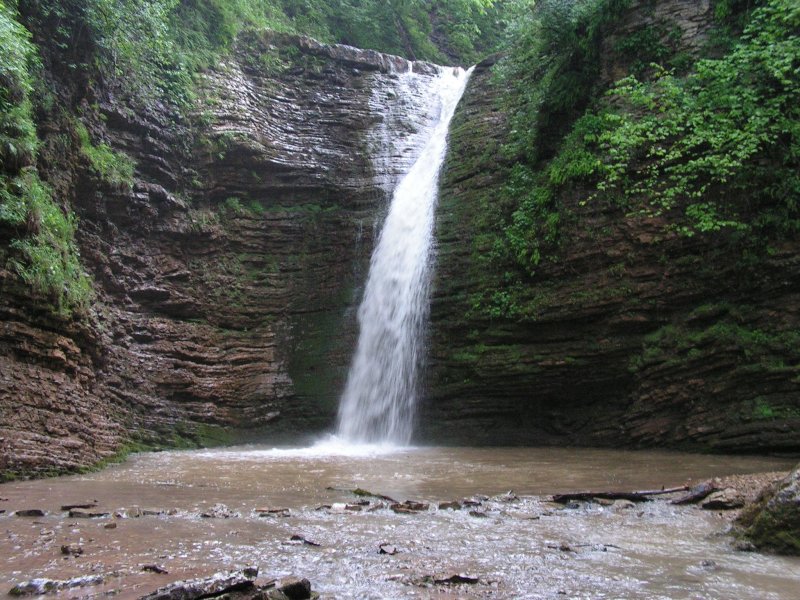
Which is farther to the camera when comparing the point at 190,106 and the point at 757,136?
the point at 190,106

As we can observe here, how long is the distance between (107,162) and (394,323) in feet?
20.5

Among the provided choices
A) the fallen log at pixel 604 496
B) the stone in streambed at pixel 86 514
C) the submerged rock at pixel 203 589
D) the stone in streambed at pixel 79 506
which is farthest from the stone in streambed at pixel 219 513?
the fallen log at pixel 604 496

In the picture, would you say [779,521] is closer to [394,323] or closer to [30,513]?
[30,513]

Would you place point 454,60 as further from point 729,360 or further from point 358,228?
point 729,360

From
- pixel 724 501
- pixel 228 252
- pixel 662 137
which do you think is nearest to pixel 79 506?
pixel 724 501

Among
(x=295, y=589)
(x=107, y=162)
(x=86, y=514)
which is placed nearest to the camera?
(x=295, y=589)

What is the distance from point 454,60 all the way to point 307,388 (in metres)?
14.2

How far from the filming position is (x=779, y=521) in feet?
11.6

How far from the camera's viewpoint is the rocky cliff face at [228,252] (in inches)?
420

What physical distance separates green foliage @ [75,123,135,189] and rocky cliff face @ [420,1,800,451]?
21.0ft

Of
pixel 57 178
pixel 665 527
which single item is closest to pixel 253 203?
pixel 57 178

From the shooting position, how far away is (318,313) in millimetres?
Answer: 13547

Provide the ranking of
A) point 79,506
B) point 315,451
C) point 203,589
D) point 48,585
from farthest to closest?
point 315,451, point 79,506, point 48,585, point 203,589

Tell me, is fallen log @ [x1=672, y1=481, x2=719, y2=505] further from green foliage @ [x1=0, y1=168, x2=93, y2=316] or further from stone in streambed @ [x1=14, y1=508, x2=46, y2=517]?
green foliage @ [x1=0, y1=168, x2=93, y2=316]
